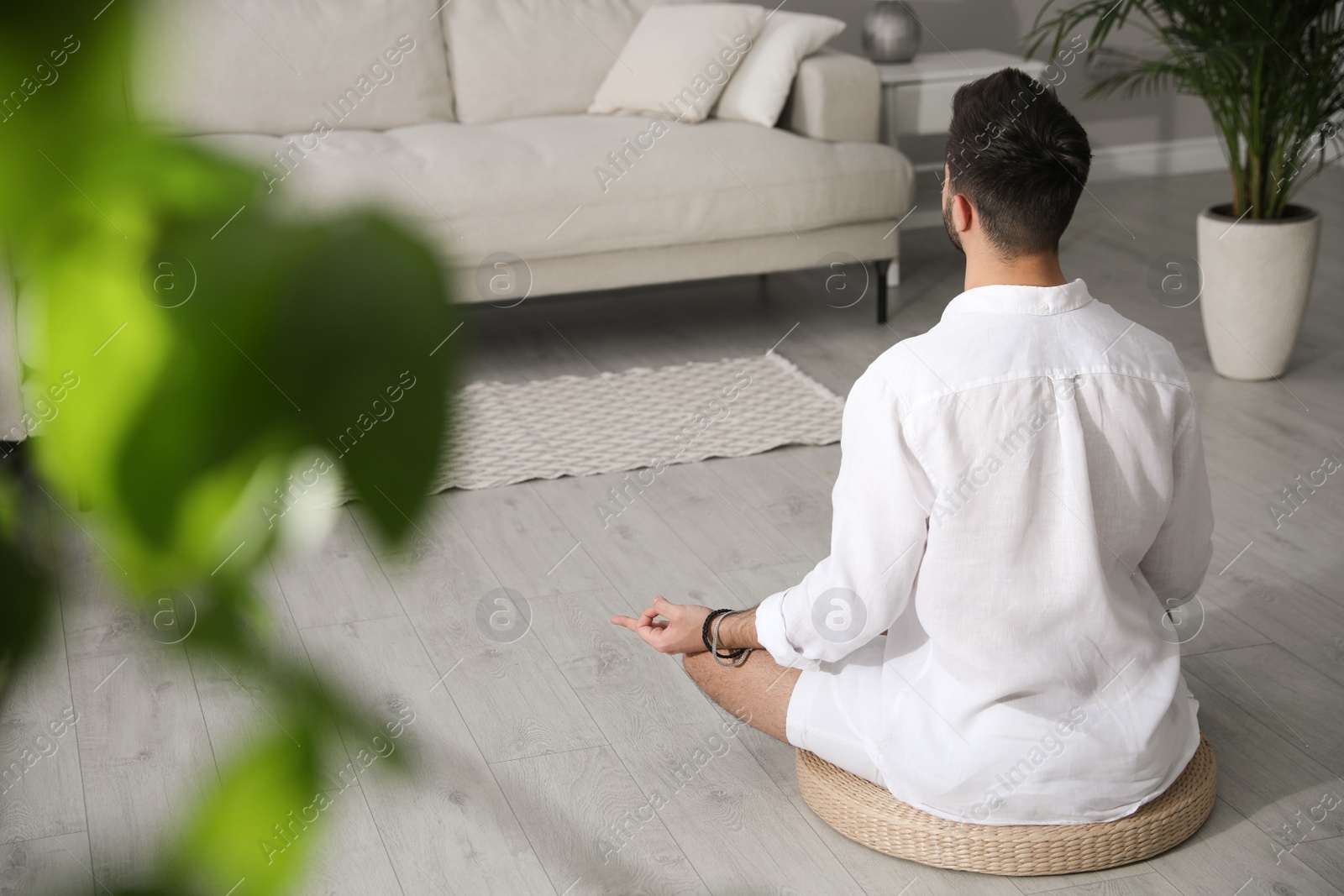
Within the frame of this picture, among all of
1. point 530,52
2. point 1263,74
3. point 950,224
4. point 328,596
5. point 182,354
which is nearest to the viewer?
point 182,354

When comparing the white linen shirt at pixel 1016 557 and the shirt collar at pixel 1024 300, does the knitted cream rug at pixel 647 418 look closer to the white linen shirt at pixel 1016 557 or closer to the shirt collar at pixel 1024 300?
the white linen shirt at pixel 1016 557

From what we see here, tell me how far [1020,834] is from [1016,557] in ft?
1.08

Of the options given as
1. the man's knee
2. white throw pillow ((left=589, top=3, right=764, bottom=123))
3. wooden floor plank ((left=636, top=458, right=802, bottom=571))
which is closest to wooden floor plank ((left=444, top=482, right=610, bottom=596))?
wooden floor plank ((left=636, top=458, right=802, bottom=571))

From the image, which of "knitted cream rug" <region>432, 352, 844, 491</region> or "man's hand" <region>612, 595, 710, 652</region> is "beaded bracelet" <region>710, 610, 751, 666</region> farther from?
"knitted cream rug" <region>432, 352, 844, 491</region>

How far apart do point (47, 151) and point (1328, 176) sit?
5.73 meters

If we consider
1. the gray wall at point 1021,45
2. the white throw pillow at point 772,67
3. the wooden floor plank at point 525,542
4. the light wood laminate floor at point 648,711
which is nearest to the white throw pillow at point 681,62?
the white throw pillow at point 772,67

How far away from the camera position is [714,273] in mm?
3412

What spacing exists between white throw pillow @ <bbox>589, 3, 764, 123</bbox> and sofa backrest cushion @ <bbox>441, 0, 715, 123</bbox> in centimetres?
10

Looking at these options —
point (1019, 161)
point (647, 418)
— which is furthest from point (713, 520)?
point (1019, 161)

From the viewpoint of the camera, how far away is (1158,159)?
5.23m

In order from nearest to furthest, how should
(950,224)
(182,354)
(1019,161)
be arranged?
(182,354) → (1019,161) → (950,224)

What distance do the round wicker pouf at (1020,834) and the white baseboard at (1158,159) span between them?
13.1 ft

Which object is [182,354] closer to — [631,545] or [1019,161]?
[1019,161]

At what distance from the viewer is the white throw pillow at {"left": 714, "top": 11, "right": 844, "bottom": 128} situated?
353 cm
